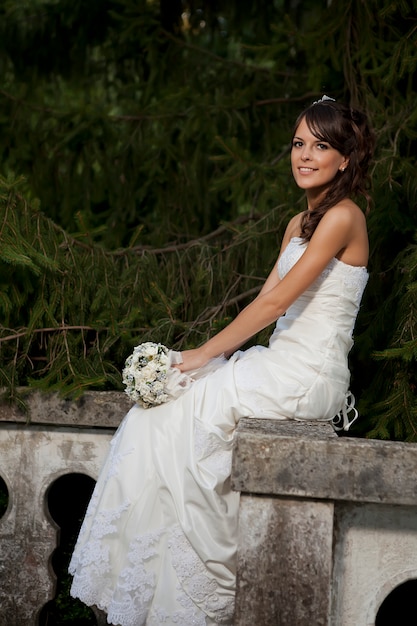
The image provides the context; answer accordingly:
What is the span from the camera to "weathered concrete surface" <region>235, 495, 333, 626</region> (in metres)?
2.76

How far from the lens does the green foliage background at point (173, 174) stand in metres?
4.12

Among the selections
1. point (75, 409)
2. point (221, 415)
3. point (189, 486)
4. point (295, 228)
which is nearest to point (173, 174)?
point (295, 228)

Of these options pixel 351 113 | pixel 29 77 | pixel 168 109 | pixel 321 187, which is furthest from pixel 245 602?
pixel 29 77

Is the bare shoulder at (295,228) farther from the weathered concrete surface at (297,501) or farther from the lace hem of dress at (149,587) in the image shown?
the lace hem of dress at (149,587)

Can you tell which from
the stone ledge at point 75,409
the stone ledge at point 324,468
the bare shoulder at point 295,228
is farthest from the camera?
the stone ledge at point 75,409

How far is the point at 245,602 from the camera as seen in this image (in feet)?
9.10

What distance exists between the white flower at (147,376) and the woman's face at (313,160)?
2.87 ft

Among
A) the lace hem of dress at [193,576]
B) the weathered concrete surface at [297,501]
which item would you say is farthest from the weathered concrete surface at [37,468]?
the weathered concrete surface at [297,501]

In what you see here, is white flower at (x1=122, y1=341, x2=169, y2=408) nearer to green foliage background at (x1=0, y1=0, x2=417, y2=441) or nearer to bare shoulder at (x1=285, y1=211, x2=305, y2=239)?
green foliage background at (x1=0, y1=0, x2=417, y2=441)

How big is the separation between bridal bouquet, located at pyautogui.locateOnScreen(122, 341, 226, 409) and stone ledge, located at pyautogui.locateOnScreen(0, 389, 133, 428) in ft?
1.93

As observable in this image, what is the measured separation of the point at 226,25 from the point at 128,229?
1.98 m

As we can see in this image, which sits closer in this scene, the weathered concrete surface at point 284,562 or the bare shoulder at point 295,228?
the weathered concrete surface at point 284,562

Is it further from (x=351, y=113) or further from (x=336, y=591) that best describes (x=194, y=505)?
(x=351, y=113)

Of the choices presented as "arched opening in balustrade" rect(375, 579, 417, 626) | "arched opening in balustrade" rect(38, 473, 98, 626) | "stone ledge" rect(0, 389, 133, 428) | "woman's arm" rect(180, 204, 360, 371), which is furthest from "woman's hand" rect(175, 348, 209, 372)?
"arched opening in balustrade" rect(375, 579, 417, 626)
